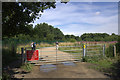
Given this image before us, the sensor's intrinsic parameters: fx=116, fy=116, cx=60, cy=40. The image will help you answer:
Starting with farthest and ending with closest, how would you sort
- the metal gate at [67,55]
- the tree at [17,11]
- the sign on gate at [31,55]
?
the metal gate at [67,55]
the sign on gate at [31,55]
the tree at [17,11]

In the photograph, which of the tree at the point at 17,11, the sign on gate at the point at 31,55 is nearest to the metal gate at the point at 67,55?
the sign on gate at the point at 31,55

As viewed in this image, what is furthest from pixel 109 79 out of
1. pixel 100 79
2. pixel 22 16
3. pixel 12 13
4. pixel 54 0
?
pixel 12 13

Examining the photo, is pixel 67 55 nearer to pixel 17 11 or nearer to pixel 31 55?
pixel 31 55

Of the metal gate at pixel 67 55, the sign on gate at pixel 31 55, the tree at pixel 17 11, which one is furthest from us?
the metal gate at pixel 67 55

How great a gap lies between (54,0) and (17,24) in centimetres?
275

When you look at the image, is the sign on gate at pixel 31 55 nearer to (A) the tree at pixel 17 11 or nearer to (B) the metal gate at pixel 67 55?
(B) the metal gate at pixel 67 55

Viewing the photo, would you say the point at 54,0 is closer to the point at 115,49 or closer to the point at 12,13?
the point at 12,13

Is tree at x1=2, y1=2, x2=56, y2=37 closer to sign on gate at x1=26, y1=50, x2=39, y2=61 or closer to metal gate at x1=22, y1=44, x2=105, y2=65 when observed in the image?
sign on gate at x1=26, y1=50, x2=39, y2=61

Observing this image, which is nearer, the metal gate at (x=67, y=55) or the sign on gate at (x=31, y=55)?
the sign on gate at (x=31, y=55)

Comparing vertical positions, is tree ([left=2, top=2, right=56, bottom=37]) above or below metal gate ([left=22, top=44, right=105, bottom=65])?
above

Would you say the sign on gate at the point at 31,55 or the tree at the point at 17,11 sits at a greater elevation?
the tree at the point at 17,11

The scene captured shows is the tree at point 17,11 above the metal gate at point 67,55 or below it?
above

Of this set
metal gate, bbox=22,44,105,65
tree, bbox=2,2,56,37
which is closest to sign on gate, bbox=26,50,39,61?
metal gate, bbox=22,44,105,65

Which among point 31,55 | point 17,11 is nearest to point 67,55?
point 31,55
